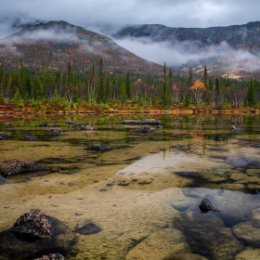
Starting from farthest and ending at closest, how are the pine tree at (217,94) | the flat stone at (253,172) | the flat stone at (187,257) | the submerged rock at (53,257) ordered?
the pine tree at (217,94) → the flat stone at (253,172) → the flat stone at (187,257) → the submerged rock at (53,257)

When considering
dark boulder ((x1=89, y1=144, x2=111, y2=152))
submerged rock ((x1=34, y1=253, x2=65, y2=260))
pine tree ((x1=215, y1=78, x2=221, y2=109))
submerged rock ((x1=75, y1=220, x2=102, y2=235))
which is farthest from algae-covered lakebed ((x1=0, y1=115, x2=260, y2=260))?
pine tree ((x1=215, y1=78, x2=221, y2=109))

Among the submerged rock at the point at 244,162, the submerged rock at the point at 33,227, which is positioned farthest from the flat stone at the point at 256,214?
the submerged rock at the point at 244,162

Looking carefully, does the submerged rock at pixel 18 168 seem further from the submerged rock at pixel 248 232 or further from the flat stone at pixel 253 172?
the submerged rock at pixel 248 232

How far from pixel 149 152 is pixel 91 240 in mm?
19456

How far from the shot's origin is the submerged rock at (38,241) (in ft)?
38.4

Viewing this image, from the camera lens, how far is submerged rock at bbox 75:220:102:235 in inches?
531

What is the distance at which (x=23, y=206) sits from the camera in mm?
16266

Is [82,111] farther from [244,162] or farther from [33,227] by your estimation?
[33,227]

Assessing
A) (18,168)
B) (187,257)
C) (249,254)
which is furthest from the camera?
(18,168)

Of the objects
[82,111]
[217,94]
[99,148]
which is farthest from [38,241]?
[217,94]

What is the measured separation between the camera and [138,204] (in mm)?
16859

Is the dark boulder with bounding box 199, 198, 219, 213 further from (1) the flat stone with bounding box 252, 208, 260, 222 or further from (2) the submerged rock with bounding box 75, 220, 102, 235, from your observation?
(2) the submerged rock with bounding box 75, 220, 102, 235

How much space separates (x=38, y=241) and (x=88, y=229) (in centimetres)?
187

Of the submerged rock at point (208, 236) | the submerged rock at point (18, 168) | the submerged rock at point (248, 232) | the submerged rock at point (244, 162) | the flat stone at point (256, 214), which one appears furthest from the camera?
the submerged rock at point (244, 162)
